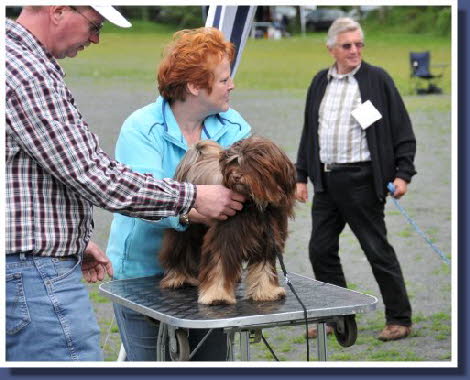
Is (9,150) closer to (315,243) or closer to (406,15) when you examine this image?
(315,243)

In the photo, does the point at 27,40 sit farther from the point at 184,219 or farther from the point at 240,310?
the point at 240,310

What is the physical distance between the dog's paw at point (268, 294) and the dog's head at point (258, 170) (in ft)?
1.17

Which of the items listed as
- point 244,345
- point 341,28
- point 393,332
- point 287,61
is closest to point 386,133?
point 341,28

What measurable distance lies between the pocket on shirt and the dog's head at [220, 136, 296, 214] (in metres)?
0.84

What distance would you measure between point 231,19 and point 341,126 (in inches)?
61.4

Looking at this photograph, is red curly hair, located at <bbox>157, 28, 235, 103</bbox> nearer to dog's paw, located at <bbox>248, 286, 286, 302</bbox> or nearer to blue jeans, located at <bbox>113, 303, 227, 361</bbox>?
dog's paw, located at <bbox>248, 286, 286, 302</bbox>

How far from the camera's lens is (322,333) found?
11.6ft

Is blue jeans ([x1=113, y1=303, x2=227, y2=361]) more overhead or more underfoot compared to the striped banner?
more underfoot

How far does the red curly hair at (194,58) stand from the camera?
143 inches

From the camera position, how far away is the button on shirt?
6.21 meters

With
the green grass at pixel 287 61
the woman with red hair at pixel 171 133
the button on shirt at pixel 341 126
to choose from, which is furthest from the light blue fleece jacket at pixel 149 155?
the green grass at pixel 287 61

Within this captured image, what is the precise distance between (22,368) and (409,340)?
401 centimetres

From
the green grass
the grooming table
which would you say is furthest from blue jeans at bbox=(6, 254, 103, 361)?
the green grass

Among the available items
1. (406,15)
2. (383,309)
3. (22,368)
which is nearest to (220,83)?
(22,368)
